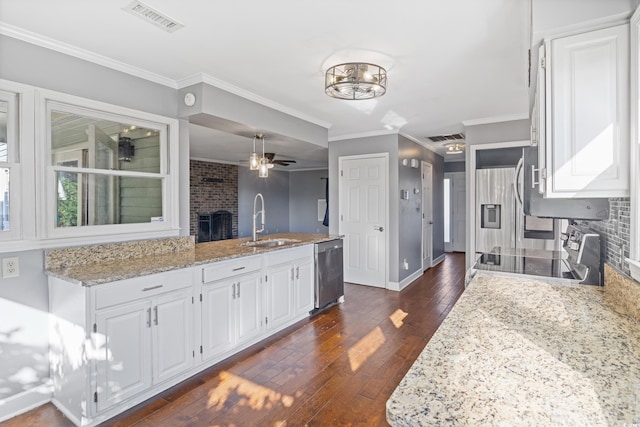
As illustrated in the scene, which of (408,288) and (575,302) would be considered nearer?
(575,302)

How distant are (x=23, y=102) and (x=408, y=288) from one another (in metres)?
4.73

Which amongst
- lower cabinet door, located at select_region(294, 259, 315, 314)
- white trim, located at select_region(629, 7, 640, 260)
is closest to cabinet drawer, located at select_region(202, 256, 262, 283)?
lower cabinet door, located at select_region(294, 259, 315, 314)

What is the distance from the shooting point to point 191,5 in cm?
188

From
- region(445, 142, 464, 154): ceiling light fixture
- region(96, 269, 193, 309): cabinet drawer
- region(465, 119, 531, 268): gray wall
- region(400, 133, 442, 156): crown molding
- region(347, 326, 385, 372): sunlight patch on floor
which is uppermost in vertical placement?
region(400, 133, 442, 156): crown molding

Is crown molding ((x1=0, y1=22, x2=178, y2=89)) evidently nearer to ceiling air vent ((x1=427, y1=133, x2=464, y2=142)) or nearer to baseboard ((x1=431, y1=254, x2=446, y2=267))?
ceiling air vent ((x1=427, y1=133, x2=464, y2=142))

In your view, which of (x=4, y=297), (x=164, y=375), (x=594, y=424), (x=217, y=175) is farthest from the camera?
(x=217, y=175)

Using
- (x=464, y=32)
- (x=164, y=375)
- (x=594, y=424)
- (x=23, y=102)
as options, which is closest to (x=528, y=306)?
(x=594, y=424)

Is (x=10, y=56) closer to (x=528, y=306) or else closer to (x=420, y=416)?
(x=420, y=416)

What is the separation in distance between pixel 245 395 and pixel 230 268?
37.6 inches

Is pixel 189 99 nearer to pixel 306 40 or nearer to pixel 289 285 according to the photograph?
pixel 306 40

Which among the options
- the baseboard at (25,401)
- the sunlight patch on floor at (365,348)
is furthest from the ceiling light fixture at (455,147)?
the baseboard at (25,401)

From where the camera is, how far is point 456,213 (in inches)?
340

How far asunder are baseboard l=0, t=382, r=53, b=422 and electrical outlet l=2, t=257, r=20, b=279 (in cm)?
74

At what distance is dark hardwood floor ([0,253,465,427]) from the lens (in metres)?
2.05
